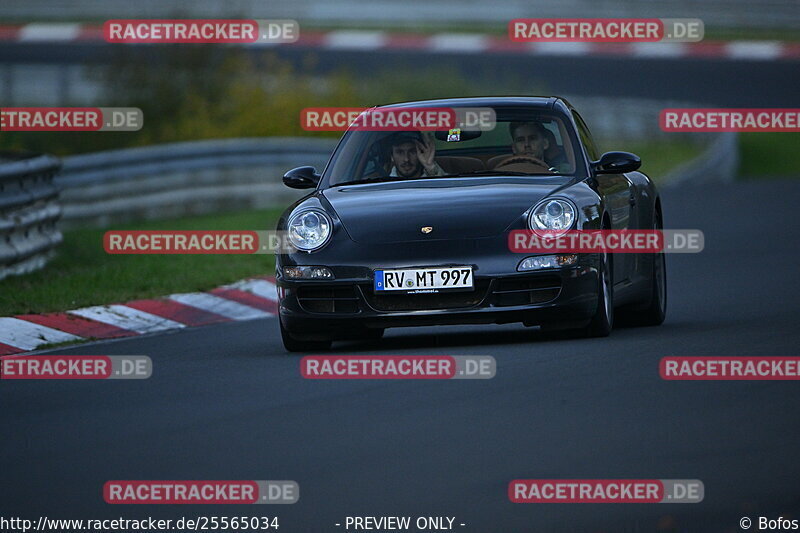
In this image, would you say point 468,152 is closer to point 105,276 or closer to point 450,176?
point 450,176

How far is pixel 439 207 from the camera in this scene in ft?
30.3

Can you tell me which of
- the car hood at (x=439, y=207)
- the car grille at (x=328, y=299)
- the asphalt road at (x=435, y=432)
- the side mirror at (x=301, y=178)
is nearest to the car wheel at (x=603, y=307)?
the asphalt road at (x=435, y=432)

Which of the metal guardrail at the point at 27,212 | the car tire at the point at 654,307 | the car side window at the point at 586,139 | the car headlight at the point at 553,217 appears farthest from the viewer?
the metal guardrail at the point at 27,212

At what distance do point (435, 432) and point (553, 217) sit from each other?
2.72 m

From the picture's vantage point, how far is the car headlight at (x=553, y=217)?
903cm

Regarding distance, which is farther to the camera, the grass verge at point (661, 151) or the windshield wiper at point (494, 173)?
the grass verge at point (661, 151)

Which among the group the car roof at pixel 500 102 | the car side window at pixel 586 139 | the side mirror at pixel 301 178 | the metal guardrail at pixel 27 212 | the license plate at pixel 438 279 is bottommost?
the license plate at pixel 438 279

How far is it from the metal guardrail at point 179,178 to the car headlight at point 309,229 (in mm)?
8338

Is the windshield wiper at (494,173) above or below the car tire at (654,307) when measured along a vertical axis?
above

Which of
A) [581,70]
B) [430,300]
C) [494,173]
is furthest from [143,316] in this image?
[581,70]

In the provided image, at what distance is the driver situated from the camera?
10.1 m

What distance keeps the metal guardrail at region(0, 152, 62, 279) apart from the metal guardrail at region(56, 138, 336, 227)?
329 centimetres

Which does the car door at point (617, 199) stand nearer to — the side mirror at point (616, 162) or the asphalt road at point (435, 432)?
the side mirror at point (616, 162)

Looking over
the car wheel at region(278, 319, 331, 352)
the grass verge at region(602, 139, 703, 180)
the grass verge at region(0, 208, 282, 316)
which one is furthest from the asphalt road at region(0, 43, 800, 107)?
the car wheel at region(278, 319, 331, 352)
